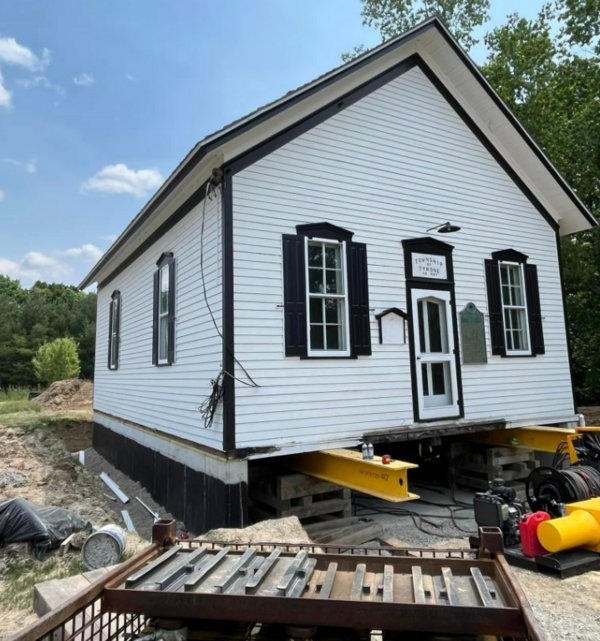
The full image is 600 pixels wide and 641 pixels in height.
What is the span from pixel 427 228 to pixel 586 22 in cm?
1348

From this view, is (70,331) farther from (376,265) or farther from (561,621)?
(561,621)

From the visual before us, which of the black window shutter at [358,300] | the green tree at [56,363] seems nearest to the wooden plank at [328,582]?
the black window shutter at [358,300]

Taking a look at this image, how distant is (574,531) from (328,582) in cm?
363

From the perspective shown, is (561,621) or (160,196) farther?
(160,196)

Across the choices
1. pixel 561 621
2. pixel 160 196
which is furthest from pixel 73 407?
pixel 561 621

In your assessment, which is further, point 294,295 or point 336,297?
point 336,297

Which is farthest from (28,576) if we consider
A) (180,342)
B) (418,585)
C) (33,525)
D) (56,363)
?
(56,363)

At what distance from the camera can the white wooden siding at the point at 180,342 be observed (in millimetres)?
6730

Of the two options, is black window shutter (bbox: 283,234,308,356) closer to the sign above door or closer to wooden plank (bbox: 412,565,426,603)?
the sign above door

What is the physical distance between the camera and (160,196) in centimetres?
790

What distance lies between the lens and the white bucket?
15.8 feet

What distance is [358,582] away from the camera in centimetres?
224

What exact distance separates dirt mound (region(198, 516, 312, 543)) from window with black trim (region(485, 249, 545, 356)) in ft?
18.3

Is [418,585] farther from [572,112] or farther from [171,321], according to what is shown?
[572,112]
